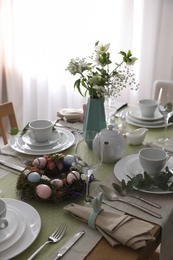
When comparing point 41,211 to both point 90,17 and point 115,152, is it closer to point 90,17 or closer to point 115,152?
point 115,152

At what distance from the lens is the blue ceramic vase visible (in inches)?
56.3

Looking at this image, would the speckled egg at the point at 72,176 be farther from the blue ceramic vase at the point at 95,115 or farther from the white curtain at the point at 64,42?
the white curtain at the point at 64,42

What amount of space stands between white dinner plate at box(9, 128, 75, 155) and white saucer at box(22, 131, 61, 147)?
12 mm

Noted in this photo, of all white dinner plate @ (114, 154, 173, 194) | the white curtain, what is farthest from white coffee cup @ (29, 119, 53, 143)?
the white curtain

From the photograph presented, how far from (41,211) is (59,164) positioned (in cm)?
22

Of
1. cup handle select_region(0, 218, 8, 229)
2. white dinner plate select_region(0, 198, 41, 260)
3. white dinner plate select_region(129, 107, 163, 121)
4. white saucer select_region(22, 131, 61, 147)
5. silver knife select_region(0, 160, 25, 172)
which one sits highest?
white dinner plate select_region(129, 107, 163, 121)

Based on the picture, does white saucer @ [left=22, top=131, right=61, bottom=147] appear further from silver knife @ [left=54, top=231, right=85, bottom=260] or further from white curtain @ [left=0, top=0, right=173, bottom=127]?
white curtain @ [left=0, top=0, right=173, bottom=127]

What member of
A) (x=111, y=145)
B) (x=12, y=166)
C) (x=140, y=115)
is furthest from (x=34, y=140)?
(x=140, y=115)

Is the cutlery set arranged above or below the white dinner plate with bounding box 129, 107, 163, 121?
below

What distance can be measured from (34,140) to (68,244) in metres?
0.62

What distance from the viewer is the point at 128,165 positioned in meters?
1.29

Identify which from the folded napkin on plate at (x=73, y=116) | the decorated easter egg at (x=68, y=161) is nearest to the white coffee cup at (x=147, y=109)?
the folded napkin on plate at (x=73, y=116)

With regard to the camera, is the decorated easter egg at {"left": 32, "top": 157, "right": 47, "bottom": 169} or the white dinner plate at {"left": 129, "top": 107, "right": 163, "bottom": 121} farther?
the white dinner plate at {"left": 129, "top": 107, "right": 163, "bottom": 121}

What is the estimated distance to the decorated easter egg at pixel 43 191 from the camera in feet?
3.51
